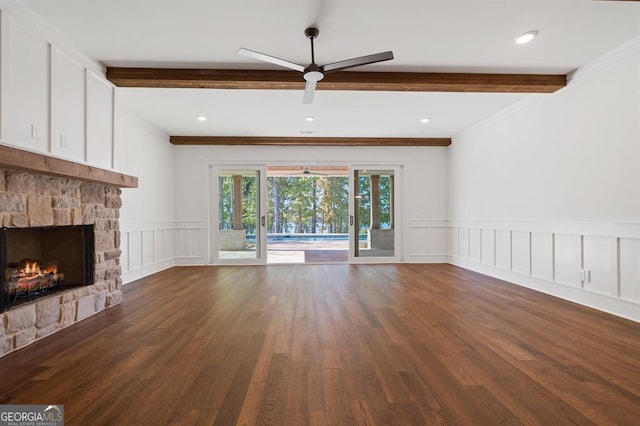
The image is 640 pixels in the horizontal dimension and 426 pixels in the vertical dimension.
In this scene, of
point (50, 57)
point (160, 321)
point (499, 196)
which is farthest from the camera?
point (499, 196)

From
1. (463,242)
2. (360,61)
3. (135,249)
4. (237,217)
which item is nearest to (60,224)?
(135,249)

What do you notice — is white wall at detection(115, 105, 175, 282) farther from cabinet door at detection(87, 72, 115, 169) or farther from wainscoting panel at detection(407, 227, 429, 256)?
wainscoting panel at detection(407, 227, 429, 256)

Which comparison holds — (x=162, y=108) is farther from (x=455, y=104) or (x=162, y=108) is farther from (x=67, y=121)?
(x=455, y=104)

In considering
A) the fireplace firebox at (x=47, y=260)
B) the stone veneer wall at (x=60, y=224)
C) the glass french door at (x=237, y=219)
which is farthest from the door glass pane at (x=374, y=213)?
the fireplace firebox at (x=47, y=260)

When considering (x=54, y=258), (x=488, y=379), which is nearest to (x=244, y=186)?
(x=54, y=258)

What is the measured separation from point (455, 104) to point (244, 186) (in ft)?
14.2

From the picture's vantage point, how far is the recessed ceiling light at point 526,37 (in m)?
3.01

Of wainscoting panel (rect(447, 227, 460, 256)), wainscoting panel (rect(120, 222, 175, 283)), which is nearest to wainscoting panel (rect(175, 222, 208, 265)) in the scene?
wainscoting panel (rect(120, 222, 175, 283))

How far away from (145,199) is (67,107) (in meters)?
2.78

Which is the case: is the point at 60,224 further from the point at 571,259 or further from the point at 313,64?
the point at 571,259

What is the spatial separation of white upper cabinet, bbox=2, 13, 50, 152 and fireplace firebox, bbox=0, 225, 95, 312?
0.98 m

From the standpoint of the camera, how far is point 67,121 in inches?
117

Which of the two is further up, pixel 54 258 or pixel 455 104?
pixel 455 104

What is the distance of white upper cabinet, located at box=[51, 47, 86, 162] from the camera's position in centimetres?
284
